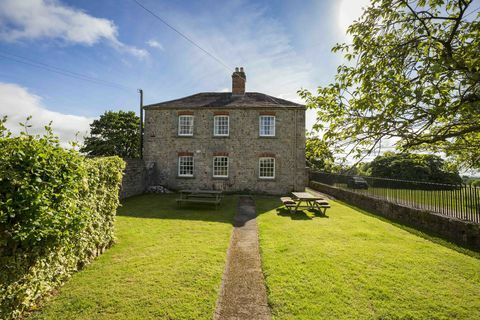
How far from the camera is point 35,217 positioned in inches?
133

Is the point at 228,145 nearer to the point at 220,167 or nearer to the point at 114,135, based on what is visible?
the point at 220,167

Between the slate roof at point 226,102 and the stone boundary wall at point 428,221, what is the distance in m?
8.15

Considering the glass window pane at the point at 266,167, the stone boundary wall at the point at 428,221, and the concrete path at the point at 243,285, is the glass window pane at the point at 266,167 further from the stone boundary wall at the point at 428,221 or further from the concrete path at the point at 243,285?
the concrete path at the point at 243,285

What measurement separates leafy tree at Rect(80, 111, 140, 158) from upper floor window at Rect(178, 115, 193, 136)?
18.2 m

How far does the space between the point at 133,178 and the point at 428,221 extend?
16177 mm

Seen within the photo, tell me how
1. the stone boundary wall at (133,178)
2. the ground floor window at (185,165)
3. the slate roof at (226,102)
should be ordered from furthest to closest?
the ground floor window at (185,165), the slate roof at (226,102), the stone boundary wall at (133,178)

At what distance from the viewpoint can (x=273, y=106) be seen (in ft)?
55.3

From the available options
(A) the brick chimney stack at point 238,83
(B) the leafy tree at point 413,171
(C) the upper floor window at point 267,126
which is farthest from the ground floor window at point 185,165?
(B) the leafy tree at point 413,171

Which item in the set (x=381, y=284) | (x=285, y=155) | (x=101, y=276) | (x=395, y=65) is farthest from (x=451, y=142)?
(x=285, y=155)

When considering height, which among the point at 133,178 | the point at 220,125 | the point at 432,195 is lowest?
the point at 432,195

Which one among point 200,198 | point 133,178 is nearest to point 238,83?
point 200,198

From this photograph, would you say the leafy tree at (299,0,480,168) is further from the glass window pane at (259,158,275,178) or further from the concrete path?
the glass window pane at (259,158,275,178)

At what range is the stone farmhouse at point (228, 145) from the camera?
55.4 feet

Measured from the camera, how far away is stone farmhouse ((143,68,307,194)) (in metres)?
16.9
